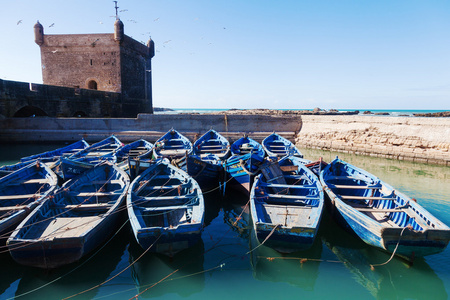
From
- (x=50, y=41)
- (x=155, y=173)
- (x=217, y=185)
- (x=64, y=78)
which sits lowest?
(x=217, y=185)

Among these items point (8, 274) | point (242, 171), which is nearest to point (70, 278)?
point (8, 274)

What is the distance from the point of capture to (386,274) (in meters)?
4.71

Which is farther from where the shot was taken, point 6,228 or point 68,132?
point 68,132

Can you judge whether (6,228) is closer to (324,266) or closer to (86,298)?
(86,298)

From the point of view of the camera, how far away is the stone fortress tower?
2336 centimetres

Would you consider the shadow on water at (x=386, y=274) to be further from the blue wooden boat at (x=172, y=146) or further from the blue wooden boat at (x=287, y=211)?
the blue wooden boat at (x=172, y=146)

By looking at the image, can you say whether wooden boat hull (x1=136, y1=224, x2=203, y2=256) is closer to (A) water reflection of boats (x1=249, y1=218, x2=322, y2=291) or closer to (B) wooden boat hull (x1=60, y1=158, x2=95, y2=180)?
(A) water reflection of boats (x1=249, y1=218, x2=322, y2=291)

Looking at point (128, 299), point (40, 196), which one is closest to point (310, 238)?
point (128, 299)

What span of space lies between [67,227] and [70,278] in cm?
93

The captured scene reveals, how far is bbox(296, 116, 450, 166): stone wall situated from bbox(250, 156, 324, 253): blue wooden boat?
9788 mm

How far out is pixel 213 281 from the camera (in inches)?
178

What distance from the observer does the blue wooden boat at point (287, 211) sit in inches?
184

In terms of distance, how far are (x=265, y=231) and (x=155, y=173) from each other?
4196 mm

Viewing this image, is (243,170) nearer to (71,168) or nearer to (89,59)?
(71,168)
